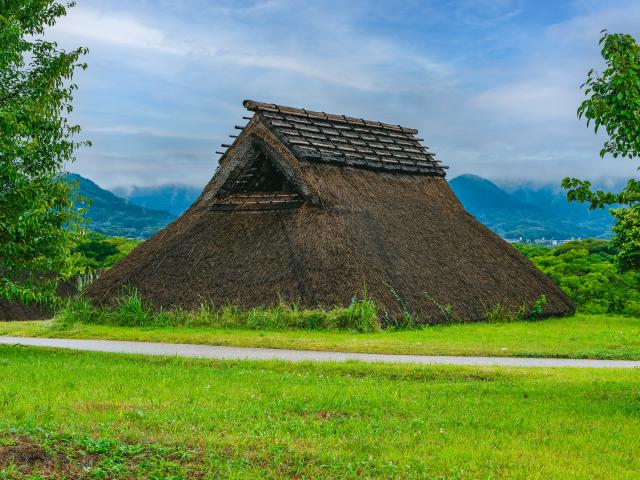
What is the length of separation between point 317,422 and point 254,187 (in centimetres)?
1955

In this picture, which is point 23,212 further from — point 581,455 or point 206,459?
point 581,455

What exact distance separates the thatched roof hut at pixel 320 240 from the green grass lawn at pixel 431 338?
5.79 ft

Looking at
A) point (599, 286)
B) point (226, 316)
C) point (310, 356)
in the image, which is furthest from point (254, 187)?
point (599, 286)

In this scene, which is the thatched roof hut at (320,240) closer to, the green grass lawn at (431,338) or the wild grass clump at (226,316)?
the wild grass clump at (226,316)

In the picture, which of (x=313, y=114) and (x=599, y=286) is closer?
(x=313, y=114)

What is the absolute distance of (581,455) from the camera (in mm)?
8797

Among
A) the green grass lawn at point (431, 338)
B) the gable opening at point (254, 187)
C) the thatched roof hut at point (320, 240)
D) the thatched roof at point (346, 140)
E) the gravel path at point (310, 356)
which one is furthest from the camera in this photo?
the thatched roof at point (346, 140)

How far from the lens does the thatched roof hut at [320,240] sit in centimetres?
2406

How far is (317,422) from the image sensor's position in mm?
9875

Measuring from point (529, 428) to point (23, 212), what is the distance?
12907 mm

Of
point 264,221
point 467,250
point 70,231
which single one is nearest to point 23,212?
point 70,231

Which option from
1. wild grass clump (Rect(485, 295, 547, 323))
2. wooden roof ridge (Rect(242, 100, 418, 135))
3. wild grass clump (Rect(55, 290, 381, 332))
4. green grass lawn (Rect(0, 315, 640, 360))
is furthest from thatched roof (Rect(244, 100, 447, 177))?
green grass lawn (Rect(0, 315, 640, 360))

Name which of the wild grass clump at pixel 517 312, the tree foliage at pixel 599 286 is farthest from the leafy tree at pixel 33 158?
the tree foliage at pixel 599 286

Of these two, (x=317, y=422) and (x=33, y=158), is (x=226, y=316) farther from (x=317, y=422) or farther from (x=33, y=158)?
(x=317, y=422)
